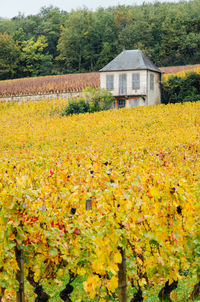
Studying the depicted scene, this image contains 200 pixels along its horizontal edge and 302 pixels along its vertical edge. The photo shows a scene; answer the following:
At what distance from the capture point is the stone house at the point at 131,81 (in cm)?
3412

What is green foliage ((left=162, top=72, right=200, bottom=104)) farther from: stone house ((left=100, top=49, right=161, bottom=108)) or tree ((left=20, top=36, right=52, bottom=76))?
tree ((left=20, top=36, right=52, bottom=76))

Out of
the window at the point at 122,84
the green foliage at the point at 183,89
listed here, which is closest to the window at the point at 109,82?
the window at the point at 122,84

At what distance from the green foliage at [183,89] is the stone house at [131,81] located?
5.21 feet

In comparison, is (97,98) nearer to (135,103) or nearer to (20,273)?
(135,103)

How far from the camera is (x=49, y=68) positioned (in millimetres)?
63312

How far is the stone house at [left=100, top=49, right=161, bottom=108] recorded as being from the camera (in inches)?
1344

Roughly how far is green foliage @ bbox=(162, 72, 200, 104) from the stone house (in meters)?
1.59

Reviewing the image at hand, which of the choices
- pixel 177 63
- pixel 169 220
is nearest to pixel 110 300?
pixel 169 220

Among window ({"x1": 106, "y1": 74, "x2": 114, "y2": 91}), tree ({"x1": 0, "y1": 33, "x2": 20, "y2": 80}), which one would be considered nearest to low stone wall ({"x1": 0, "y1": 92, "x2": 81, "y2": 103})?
window ({"x1": 106, "y1": 74, "x2": 114, "y2": 91})

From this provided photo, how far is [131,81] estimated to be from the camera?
34.2m

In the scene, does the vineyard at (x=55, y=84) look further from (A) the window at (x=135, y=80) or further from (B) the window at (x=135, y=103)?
(B) the window at (x=135, y=103)

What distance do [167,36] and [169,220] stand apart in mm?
56769

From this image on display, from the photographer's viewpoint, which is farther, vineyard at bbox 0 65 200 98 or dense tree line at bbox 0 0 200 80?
dense tree line at bbox 0 0 200 80

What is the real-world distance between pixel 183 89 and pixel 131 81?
5167mm
